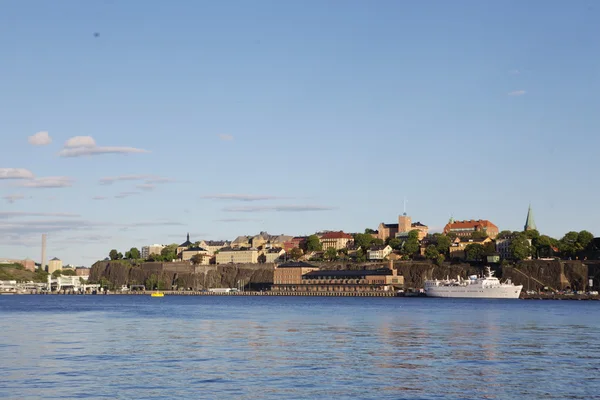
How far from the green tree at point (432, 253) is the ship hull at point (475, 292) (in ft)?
91.4

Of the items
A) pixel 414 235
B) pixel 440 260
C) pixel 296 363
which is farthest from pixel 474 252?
pixel 296 363

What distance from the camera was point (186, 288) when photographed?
194 m

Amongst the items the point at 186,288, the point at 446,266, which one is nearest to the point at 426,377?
the point at 446,266

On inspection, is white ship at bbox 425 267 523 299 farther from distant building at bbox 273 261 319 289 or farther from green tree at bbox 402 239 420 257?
green tree at bbox 402 239 420 257

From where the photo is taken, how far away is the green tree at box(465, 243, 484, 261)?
170m

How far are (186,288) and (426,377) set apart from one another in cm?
16804

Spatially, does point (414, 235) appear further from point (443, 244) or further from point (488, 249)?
point (488, 249)

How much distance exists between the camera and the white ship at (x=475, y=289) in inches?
5354

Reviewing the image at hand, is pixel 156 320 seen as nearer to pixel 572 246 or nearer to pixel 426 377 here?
pixel 426 377

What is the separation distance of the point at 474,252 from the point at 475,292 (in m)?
32.0

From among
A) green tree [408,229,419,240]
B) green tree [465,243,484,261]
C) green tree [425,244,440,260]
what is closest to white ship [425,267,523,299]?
green tree [465,243,484,261]

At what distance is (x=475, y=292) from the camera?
457 feet

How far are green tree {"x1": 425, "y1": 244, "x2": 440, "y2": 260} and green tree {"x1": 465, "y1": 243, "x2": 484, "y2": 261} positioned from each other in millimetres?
6220

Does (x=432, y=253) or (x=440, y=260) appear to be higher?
(x=432, y=253)
